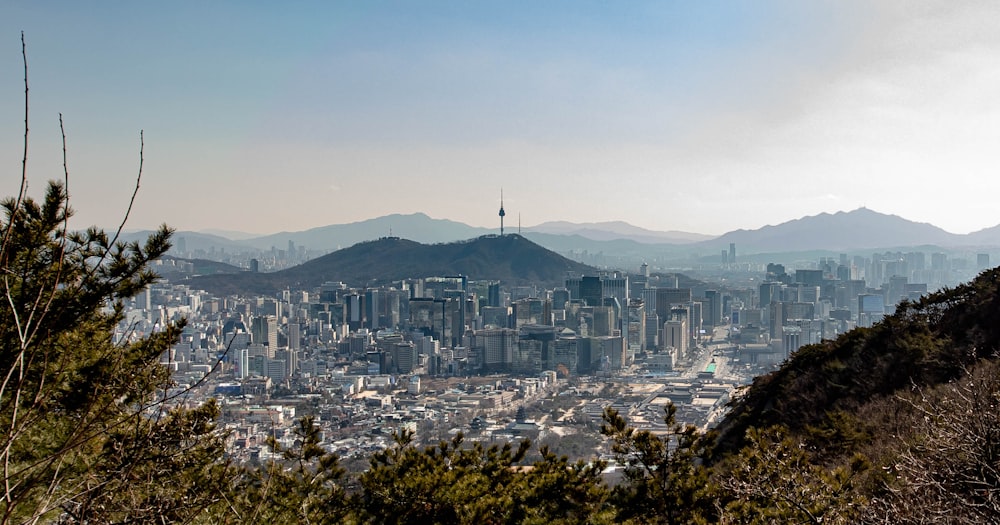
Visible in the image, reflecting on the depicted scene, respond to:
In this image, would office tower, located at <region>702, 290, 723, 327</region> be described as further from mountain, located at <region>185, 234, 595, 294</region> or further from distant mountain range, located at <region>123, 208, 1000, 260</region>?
distant mountain range, located at <region>123, 208, 1000, 260</region>

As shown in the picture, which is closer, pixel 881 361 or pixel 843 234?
pixel 881 361

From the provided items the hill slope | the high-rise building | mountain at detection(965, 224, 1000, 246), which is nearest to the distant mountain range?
mountain at detection(965, 224, 1000, 246)

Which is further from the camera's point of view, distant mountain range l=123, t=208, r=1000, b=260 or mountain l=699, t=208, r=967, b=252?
distant mountain range l=123, t=208, r=1000, b=260

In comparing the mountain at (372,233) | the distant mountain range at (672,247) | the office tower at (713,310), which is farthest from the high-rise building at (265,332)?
the mountain at (372,233)

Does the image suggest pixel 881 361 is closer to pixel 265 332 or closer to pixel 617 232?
pixel 265 332

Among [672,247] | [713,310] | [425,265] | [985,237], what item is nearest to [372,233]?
[425,265]

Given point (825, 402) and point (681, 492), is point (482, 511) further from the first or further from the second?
point (825, 402)
